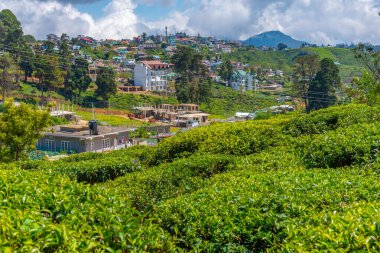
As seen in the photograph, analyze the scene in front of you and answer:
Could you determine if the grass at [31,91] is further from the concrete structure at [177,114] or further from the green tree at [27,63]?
the concrete structure at [177,114]

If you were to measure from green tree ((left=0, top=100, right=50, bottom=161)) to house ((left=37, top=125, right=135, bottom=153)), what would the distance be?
1464 centimetres

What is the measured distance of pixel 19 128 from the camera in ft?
57.1

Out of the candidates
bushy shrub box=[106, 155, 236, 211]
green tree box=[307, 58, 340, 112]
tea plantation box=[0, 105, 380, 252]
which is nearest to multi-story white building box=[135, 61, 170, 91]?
green tree box=[307, 58, 340, 112]

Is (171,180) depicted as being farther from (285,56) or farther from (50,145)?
(285,56)

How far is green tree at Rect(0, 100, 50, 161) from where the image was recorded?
56.9 ft

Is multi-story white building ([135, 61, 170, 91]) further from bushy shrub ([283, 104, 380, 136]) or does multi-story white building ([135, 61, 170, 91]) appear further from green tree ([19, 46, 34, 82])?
bushy shrub ([283, 104, 380, 136])

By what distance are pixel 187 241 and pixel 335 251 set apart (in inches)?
67.0

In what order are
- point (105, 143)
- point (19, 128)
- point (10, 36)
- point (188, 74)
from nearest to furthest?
1. point (19, 128)
2. point (105, 143)
3. point (188, 74)
4. point (10, 36)

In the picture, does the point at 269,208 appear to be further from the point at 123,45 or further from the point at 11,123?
the point at 123,45

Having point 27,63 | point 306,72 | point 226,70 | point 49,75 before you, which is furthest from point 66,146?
point 226,70

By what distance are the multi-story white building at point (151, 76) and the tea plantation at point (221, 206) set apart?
6984cm

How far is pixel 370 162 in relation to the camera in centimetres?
679

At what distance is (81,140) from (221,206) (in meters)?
29.8

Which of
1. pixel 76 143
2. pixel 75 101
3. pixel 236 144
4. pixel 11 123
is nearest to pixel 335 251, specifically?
pixel 236 144
